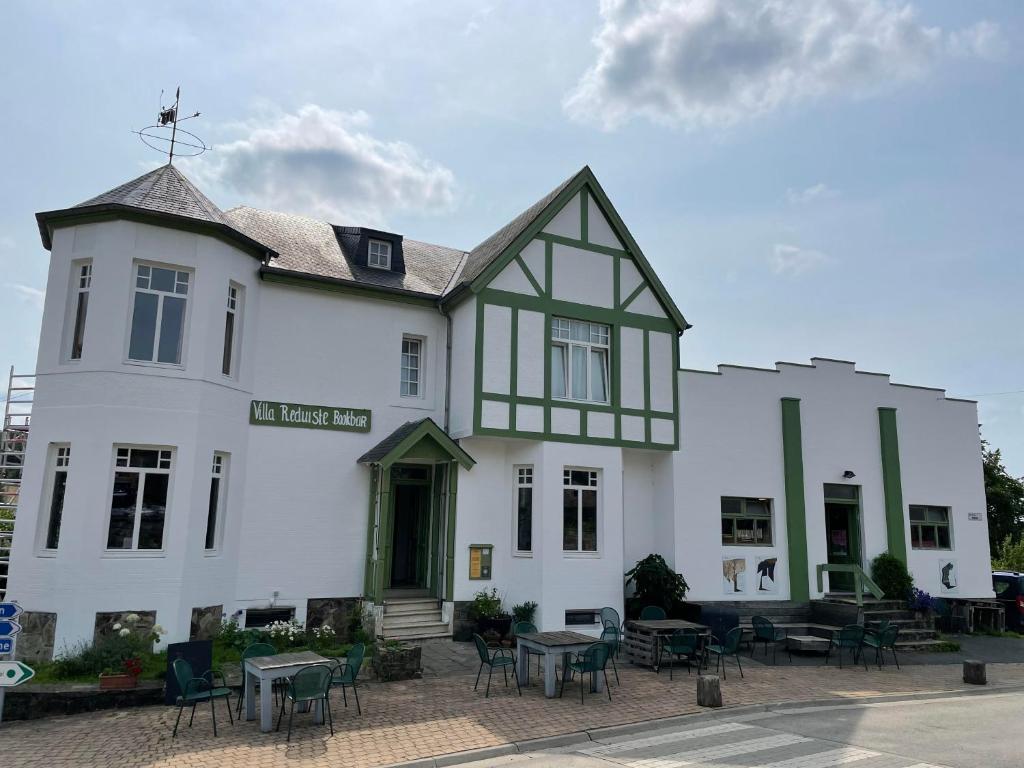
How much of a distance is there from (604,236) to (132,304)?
33.8ft

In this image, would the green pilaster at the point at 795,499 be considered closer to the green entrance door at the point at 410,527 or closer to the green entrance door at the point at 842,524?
the green entrance door at the point at 842,524

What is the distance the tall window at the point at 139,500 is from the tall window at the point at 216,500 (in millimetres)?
931

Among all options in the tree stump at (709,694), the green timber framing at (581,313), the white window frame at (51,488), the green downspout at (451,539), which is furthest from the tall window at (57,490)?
the tree stump at (709,694)

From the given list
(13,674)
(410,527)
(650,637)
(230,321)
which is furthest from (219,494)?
(650,637)

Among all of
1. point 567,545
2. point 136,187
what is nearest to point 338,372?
point 136,187

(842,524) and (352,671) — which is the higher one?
(842,524)

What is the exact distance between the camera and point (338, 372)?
52.4 ft

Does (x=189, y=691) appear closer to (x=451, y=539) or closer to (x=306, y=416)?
(x=306, y=416)

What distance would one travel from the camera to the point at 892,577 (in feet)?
62.9

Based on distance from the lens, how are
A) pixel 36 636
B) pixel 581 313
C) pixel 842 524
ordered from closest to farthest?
pixel 36 636
pixel 581 313
pixel 842 524

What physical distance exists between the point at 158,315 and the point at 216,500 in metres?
3.57

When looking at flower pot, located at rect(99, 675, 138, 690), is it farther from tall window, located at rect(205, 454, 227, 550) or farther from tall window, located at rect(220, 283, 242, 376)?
tall window, located at rect(220, 283, 242, 376)

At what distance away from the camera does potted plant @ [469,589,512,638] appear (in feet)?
50.4

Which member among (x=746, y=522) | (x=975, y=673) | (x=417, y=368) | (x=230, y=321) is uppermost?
(x=230, y=321)
